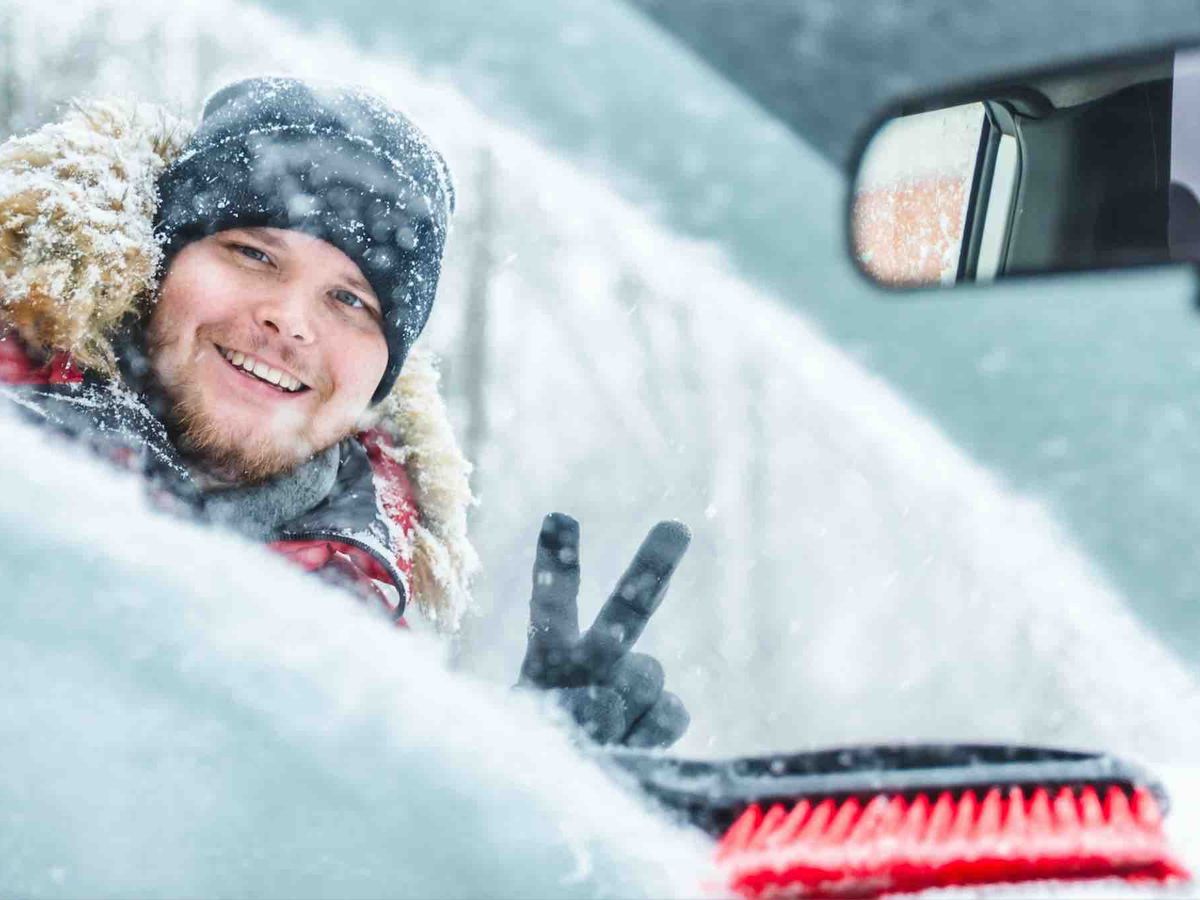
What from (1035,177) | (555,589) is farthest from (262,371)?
(1035,177)

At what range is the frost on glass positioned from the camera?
4.54 ft

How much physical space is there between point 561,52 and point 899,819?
904mm

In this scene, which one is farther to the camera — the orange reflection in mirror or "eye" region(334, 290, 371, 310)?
"eye" region(334, 290, 371, 310)

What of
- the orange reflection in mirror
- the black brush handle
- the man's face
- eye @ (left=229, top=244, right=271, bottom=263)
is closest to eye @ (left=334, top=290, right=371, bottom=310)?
the man's face

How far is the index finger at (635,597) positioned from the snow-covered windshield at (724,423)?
0.15 metres

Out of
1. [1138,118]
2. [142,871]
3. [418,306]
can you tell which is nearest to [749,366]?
[418,306]

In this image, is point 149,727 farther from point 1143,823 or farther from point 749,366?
point 749,366

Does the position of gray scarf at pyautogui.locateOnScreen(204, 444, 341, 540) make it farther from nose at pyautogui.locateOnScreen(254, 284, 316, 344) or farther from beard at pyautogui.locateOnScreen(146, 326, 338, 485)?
nose at pyautogui.locateOnScreen(254, 284, 316, 344)

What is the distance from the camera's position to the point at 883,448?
7.46ft

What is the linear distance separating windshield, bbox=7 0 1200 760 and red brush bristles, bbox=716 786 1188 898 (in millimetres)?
116

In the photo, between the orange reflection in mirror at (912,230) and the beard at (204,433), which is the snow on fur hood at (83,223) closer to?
the beard at (204,433)

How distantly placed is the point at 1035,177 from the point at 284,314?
3.95ft

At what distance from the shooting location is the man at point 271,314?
1553 millimetres

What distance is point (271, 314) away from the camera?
6.24ft
